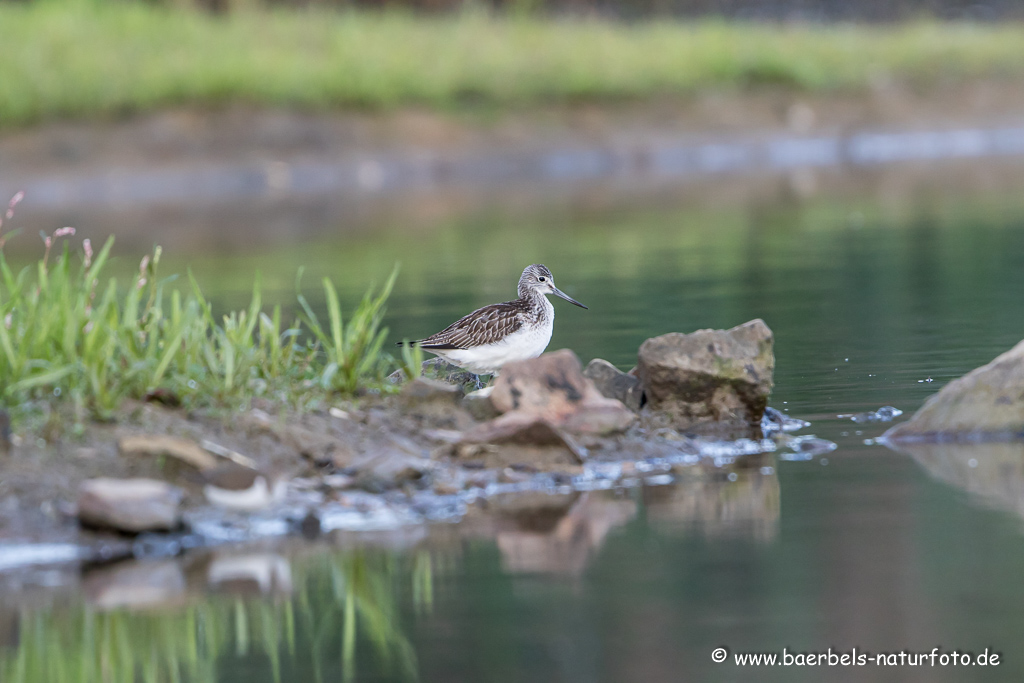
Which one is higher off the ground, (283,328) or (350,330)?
(350,330)

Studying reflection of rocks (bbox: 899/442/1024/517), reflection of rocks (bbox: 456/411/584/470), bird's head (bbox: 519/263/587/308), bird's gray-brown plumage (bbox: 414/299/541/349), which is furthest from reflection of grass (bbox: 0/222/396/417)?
reflection of rocks (bbox: 899/442/1024/517)

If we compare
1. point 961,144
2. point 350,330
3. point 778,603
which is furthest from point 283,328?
point 961,144

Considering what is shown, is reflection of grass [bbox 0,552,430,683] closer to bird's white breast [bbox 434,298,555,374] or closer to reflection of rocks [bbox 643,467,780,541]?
reflection of rocks [bbox 643,467,780,541]

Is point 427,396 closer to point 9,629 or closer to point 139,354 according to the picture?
point 139,354

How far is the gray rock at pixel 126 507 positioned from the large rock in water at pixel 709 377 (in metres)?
2.49

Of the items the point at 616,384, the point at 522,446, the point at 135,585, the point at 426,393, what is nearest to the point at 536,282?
the point at 616,384

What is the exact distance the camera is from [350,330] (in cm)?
712

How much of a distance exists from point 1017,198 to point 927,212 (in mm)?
1397

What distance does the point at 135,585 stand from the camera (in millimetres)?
5098

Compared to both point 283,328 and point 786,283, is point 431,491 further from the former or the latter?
point 786,283

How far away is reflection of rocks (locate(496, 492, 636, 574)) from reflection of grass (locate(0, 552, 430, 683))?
38 cm

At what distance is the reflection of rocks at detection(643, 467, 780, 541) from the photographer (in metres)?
5.45

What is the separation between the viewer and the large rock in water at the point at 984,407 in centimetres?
672

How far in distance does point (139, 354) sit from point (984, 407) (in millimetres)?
3487
